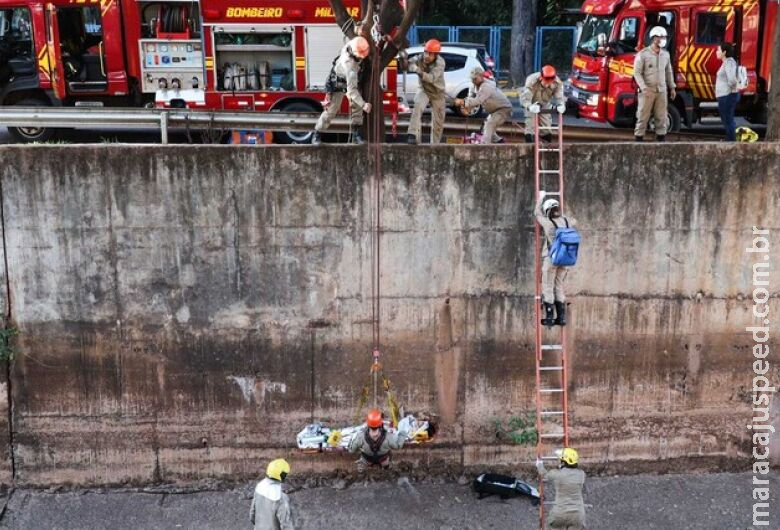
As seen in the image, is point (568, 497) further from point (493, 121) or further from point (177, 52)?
point (177, 52)

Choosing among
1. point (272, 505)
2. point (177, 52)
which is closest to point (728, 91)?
point (177, 52)

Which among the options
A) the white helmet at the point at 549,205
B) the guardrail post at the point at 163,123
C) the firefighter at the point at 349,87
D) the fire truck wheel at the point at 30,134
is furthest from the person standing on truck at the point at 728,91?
the fire truck wheel at the point at 30,134

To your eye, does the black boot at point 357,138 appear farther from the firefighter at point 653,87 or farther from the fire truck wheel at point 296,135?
the firefighter at point 653,87

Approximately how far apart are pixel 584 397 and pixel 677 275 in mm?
1868

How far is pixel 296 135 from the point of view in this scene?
14.0m

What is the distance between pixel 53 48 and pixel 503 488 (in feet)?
34.1

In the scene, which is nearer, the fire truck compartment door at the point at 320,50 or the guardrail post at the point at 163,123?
the guardrail post at the point at 163,123

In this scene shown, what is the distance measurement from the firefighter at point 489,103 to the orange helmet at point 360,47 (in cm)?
169

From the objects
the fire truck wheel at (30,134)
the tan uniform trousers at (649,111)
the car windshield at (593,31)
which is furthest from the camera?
the car windshield at (593,31)

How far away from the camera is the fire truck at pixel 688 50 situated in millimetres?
14453

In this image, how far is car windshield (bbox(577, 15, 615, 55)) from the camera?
51.0 feet

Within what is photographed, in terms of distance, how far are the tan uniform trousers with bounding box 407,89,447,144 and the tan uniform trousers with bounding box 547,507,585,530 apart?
463cm

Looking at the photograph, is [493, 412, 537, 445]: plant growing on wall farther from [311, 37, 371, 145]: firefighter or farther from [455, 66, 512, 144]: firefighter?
[311, 37, 371, 145]: firefighter

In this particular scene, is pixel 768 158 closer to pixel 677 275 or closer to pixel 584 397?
pixel 677 275
